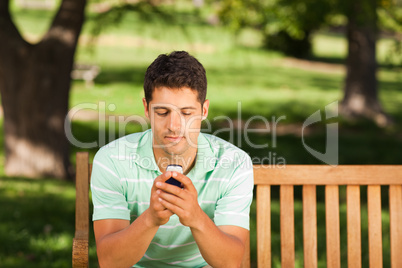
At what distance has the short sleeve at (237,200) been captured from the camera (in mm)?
2408

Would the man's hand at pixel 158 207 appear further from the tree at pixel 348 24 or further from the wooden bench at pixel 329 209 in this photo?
the tree at pixel 348 24

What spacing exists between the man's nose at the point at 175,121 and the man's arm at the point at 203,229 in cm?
39

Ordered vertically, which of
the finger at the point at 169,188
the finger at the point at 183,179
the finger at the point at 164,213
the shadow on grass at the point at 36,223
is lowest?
the shadow on grass at the point at 36,223

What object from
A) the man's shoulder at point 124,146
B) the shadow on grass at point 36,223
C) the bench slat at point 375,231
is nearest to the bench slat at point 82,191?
the man's shoulder at point 124,146

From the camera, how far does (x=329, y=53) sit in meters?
27.5

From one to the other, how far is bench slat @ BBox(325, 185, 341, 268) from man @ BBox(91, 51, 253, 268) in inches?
19.5

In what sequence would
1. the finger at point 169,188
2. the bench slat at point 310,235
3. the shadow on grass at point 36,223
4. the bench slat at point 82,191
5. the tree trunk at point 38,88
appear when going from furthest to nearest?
the tree trunk at point 38,88 → the shadow on grass at point 36,223 → the bench slat at point 310,235 → the bench slat at point 82,191 → the finger at point 169,188

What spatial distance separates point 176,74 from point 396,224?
4.44ft

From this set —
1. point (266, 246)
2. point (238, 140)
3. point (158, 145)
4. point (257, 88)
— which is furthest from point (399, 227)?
point (257, 88)

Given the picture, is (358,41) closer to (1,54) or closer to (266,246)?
(1,54)

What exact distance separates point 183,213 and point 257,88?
49.7ft

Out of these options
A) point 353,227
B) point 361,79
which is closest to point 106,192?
point 353,227

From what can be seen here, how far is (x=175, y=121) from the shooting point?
2.33 meters

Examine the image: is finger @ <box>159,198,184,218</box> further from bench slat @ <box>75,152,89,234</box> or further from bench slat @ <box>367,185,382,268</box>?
bench slat @ <box>367,185,382,268</box>
